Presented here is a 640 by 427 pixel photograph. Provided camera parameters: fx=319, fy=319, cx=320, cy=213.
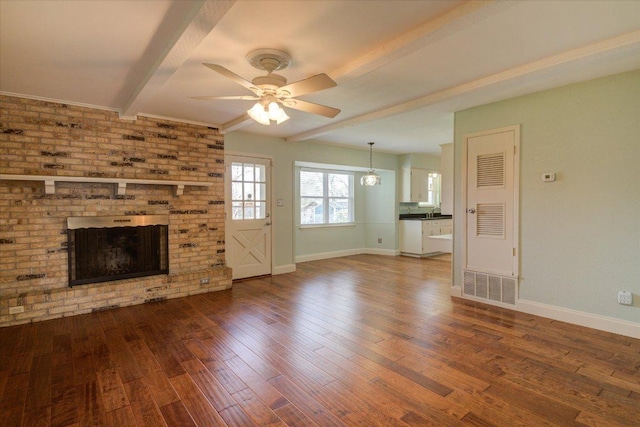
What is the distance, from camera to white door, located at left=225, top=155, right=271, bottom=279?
17.8 feet

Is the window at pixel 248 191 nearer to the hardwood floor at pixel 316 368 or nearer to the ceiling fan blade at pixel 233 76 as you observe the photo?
Result: the hardwood floor at pixel 316 368

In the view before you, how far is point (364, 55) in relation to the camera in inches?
105

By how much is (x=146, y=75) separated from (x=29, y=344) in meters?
2.74

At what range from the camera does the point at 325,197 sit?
7746 mm

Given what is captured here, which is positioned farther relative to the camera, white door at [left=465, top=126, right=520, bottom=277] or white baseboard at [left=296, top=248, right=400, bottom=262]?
white baseboard at [left=296, top=248, right=400, bottom=262]

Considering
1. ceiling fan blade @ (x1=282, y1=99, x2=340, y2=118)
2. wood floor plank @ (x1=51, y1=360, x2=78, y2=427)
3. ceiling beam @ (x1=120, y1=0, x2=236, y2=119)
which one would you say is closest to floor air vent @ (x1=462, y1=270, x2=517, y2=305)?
ceiling fan blade @ (x1=282, y1=99, x2=340, y2=118)

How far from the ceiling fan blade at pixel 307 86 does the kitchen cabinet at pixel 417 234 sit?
18.8ft

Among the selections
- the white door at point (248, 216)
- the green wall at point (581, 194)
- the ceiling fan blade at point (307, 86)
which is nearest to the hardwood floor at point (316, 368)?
the green wall at point (581, 194)

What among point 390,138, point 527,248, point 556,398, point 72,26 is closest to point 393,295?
point 527,248

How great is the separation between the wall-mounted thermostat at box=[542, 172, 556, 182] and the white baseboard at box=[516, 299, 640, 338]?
4.63 feet

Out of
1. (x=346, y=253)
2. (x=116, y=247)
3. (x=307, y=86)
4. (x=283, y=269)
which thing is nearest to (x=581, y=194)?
(x=307, y=86)

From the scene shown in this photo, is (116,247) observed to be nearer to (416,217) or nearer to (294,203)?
(294,203)

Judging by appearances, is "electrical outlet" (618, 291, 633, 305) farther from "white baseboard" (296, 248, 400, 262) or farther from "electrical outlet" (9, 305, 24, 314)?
"electrical outlet" (9, 305, 24, 314)

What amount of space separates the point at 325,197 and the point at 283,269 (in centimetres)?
239
